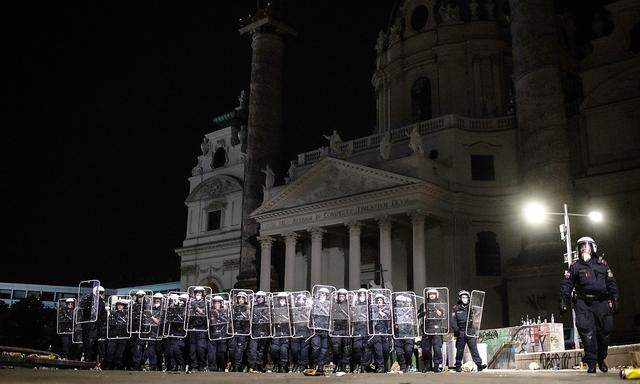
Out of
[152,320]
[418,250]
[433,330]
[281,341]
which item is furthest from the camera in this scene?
[418,250]

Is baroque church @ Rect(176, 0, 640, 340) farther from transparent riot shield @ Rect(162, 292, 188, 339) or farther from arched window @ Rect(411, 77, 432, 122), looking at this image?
transparent riot shield @ Rect(162, 292, 188, 339)

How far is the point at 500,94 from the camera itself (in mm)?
41875

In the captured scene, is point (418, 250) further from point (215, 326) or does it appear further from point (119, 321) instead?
point (119, 321)

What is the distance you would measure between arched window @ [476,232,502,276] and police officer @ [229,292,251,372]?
2122cm

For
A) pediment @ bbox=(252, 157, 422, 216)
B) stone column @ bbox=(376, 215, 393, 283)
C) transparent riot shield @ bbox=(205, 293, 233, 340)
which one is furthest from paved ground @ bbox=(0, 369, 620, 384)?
pediment @ bbox=(252, 157, 422, 216)

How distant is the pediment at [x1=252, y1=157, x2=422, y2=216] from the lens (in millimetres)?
35000

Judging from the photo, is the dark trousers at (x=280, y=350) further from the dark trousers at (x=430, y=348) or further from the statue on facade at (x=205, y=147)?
the statue on facade at (x=205, y=147)

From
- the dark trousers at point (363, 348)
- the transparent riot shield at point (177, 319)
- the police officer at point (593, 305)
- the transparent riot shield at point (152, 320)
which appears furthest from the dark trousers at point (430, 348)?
the transparent riot shield at point (152, 320)

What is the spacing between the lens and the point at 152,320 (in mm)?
16859

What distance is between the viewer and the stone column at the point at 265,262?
3872 centimetres

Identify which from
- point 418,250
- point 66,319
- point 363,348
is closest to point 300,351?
point 363,348

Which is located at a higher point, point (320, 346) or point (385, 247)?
point (385, 247)

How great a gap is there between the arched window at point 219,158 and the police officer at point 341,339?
116 feet

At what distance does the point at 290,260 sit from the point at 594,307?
91.0 feet
